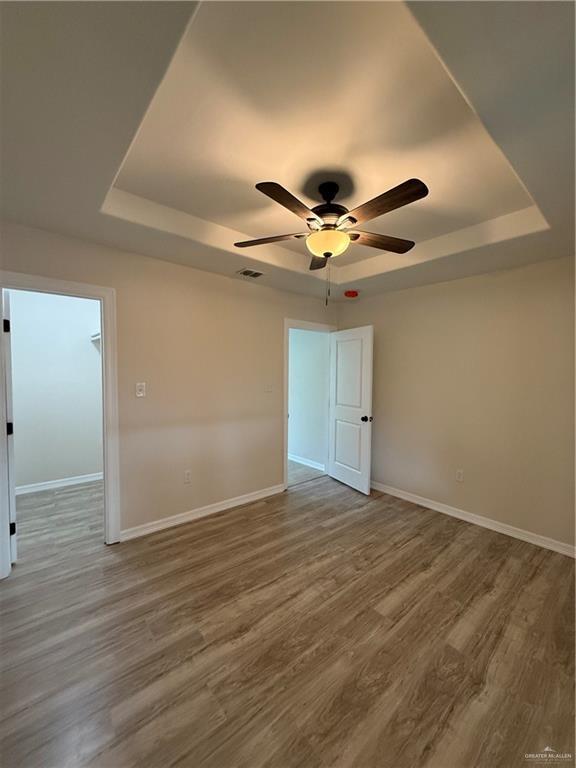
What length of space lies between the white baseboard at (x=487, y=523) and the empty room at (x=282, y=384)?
0.10 ft

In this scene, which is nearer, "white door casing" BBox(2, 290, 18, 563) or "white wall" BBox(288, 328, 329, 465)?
"white door casing" BBox(2, 290, 18, 563)

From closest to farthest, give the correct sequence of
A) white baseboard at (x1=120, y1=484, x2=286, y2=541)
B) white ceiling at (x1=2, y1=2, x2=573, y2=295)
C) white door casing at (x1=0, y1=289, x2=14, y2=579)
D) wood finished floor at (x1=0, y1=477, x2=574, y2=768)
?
white ceiling at (x1=2, y1=2, x2=573, y2=295), wood finished floor at (x1=0, y1=477, x2=574, y2=768), white door casing at (x1=0, y1=289, x2=14, y2=579), white baseboard at (x1=120, y1=484, x2=286, y2=541)

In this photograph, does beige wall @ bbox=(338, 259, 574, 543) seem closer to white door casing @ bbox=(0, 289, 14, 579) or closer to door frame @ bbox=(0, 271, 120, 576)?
door frame @ bbox=(0, 271, 120, 576)

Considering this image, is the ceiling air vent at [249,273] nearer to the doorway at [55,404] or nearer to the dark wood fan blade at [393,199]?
the dark wood fan blade at [393,199]

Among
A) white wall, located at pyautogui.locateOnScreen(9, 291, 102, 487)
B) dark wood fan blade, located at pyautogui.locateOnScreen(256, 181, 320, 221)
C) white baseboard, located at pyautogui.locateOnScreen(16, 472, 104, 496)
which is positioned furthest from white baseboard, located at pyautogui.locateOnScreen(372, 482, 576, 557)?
white wall, located at pyautogui.locateOnScreen(9, 291, 102, 487)

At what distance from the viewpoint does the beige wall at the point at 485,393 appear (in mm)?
2707

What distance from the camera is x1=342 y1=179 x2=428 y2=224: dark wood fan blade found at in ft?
4.74

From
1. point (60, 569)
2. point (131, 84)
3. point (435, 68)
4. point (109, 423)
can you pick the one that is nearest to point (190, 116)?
point (131, 84)

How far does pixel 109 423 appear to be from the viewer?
8.76 ft

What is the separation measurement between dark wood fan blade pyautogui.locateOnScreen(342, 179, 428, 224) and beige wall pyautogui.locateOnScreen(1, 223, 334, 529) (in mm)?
1868

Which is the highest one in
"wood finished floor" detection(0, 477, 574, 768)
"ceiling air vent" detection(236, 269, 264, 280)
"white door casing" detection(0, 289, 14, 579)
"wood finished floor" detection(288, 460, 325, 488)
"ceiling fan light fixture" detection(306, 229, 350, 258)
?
"ceiling air vent" detection(236, 269, 264, 280)

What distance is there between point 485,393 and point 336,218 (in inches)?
90.3

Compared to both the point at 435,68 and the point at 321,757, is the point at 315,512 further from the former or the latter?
the point at 435,68

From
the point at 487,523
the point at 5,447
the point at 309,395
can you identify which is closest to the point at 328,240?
the point at 5,447
